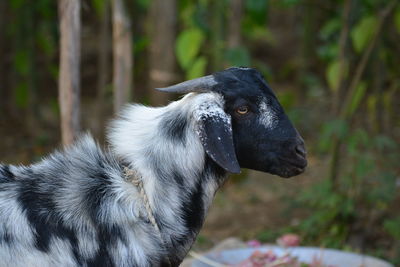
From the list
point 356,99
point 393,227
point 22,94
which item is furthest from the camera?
point 22,94

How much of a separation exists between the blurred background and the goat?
1.31 m

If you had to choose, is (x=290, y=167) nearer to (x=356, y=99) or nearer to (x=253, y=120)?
(x=253, y=120)

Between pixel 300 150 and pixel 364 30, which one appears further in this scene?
pixel 364 30

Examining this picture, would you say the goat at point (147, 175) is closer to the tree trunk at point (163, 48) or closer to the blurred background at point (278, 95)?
the blurred background at point (278, 95)

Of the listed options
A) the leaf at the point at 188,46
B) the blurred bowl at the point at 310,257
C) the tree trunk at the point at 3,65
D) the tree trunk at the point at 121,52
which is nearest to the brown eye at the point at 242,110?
the blurred bowl at the point at 310,257

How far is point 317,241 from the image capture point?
5973mm

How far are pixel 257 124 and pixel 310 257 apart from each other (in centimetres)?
164

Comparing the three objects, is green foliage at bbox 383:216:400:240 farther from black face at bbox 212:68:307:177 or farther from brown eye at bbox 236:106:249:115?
brown eye at bbox 236:106:249:115

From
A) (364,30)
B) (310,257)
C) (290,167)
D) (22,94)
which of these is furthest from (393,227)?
(22,94)

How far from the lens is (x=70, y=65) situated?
15.0 feet

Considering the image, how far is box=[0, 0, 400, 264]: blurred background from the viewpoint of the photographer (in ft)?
18.3

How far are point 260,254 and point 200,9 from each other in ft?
9.57

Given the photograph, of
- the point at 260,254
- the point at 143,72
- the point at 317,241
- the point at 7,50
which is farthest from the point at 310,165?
the point at 7,50

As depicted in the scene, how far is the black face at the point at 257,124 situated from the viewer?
337 centimetres
